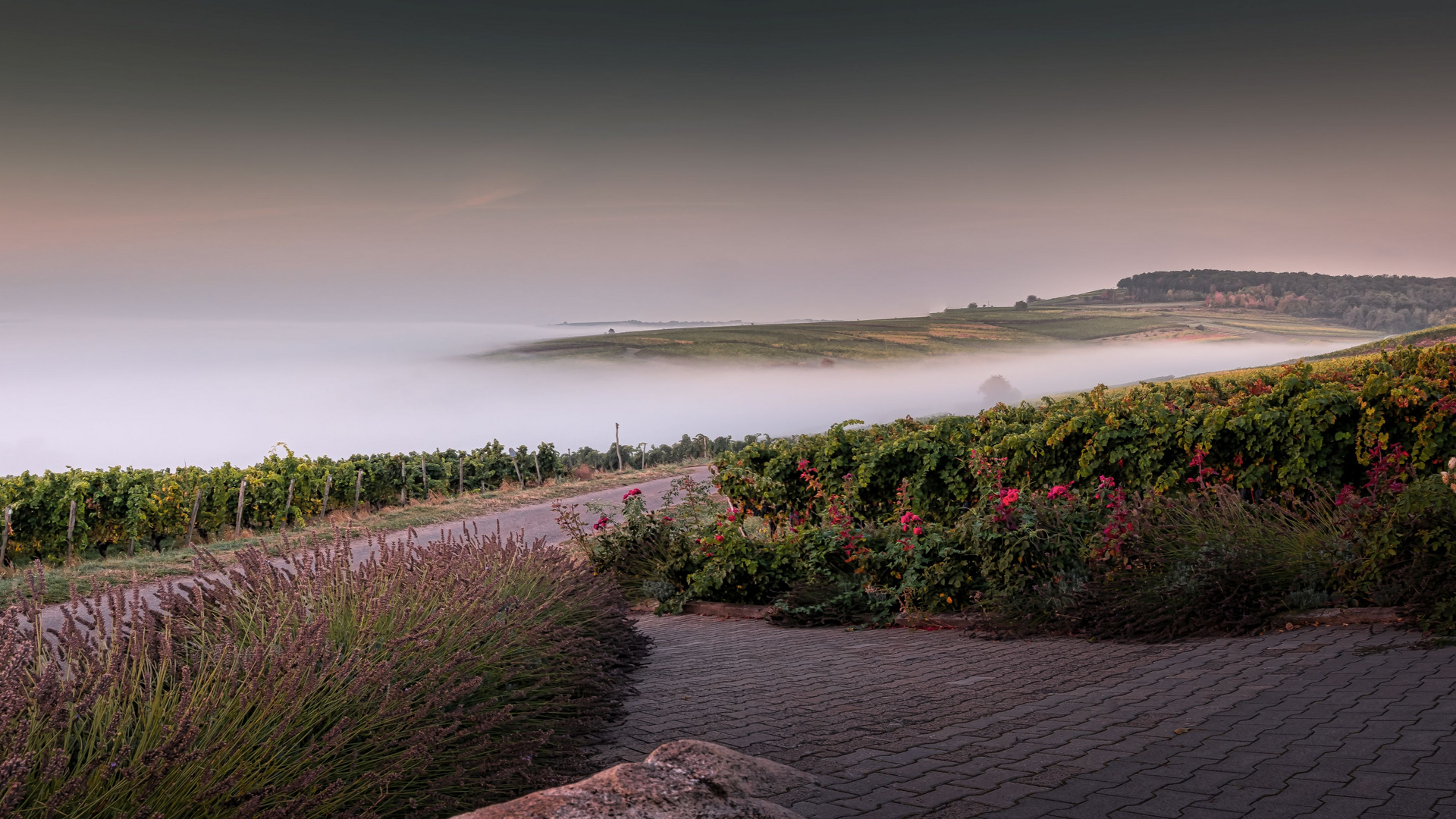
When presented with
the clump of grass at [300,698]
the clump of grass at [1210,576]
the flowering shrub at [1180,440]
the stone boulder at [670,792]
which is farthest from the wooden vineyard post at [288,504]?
the stone boulder at [670,792]

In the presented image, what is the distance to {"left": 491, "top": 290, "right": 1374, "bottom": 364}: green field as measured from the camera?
35.1 metres

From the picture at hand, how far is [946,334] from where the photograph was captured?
50.9 meters

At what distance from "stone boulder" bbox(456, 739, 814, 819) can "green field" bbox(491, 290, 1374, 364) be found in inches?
1418

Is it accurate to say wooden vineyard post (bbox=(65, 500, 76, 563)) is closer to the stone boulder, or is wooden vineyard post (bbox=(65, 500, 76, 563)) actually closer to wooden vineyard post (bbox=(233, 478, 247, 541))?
wooden vineyard post (bbox=(233, 478, 247, 541))

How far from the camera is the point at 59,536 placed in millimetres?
21641

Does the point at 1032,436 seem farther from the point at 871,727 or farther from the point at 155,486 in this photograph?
the point at 155,486

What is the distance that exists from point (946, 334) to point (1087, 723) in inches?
1851

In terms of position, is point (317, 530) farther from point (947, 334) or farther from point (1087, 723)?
point (947, 334)

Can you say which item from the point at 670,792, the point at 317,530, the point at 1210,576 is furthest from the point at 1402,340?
the point at 670,792

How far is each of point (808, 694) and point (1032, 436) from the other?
5602 mm

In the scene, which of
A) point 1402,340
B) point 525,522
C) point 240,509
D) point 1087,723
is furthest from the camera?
point 1402,340

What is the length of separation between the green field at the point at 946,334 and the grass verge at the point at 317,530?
16.0 m

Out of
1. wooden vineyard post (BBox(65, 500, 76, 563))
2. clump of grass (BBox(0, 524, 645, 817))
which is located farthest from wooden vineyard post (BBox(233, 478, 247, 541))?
clump of grass (BBox(0, 524, 645, 817))

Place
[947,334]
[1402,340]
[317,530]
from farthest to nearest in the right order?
[947,334]
[1402,340]
[317,530]
